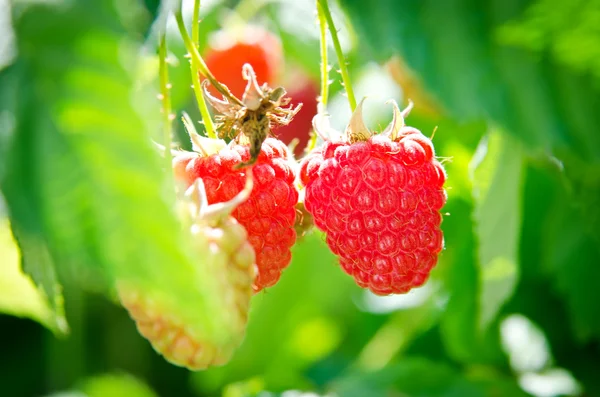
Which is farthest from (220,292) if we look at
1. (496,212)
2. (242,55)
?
(242,55)

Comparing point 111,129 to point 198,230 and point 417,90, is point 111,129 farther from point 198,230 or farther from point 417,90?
point 417,90

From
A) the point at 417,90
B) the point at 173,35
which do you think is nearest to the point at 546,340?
the point at 417,90

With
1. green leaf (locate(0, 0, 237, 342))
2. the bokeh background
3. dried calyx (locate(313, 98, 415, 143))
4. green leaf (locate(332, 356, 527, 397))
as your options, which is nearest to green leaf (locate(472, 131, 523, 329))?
the bokeh background

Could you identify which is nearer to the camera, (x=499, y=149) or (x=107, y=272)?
(x=107, y=272)

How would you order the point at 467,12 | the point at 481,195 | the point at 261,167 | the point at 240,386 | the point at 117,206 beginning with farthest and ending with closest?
the point at 240,386, the point at 481,195, the point at 261,167, the point at 467,12, the point at 117,206

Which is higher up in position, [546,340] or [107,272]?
[107,272]

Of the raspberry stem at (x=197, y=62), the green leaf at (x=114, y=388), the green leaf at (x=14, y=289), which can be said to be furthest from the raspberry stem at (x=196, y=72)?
the green leaf at (x=114, y=388)

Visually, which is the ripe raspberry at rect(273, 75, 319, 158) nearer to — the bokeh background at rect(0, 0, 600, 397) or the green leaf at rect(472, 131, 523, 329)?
the bokeh background at rect(0, 0, 600, 397)

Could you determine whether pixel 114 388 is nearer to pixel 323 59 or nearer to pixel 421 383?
pixel 421 383
